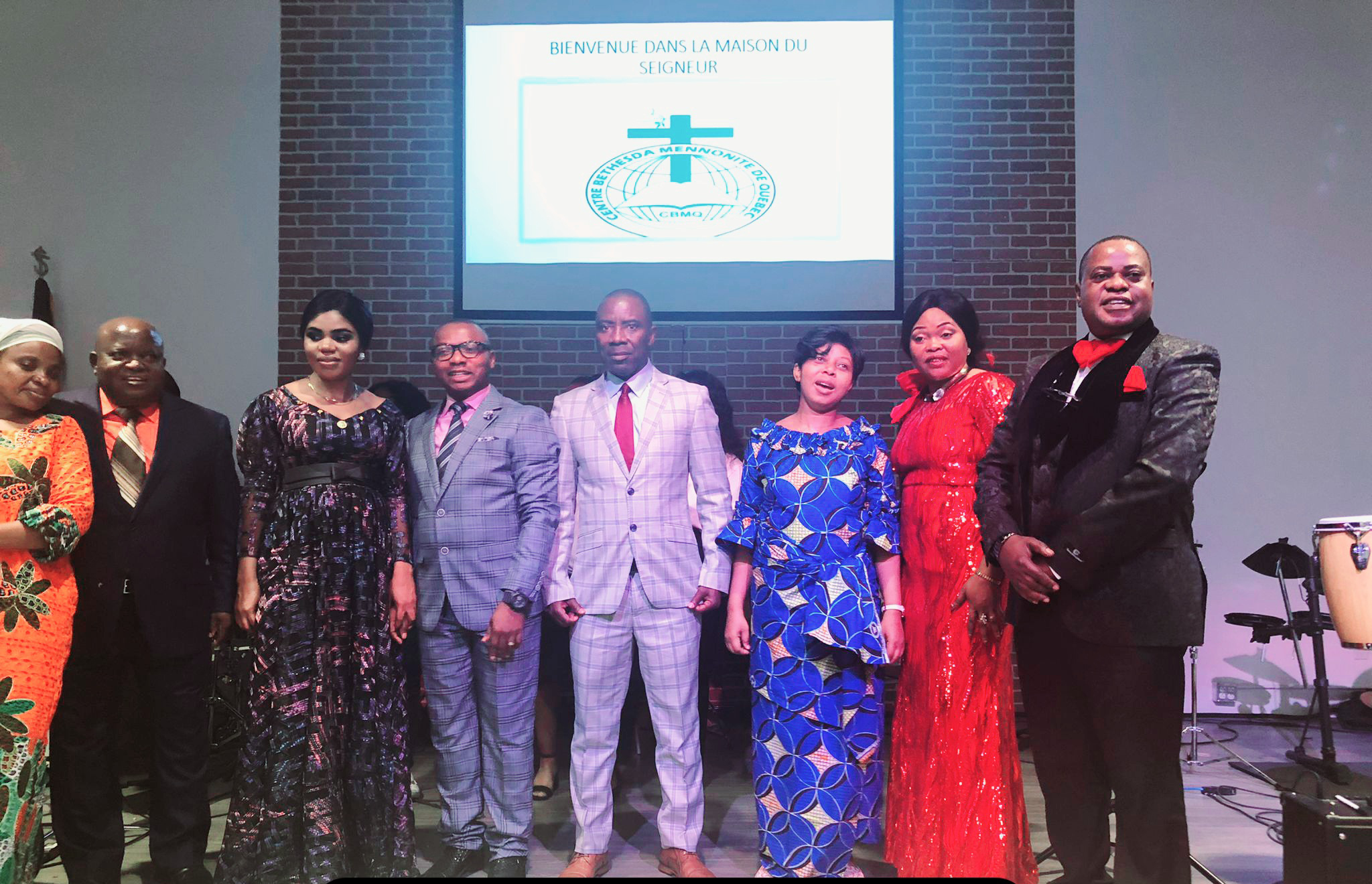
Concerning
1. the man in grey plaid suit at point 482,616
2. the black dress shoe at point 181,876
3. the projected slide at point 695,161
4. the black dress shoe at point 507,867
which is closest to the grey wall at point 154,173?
the projected slide at point 695,161

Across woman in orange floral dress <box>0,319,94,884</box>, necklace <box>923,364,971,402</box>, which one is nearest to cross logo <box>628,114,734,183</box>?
necklace <box>923,364,971,402</box>

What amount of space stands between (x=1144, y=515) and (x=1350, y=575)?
99 centimetres

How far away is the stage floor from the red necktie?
132 centimetres

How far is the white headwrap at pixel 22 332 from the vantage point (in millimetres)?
2359

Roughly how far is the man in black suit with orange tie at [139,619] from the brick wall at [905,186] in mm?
1963

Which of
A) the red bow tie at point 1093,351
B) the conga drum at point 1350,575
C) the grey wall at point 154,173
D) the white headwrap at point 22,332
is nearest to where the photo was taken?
the red bow tie at point 1093,351

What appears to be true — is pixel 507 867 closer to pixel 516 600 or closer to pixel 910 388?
pixel 516 600

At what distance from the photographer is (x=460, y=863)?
108 inches

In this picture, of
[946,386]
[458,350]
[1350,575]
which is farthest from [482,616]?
[1350,575]

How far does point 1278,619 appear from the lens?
4.09 metres

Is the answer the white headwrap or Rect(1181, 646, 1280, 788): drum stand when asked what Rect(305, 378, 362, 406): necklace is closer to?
the white headwrap

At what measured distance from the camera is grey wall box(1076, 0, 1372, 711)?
4844 mm

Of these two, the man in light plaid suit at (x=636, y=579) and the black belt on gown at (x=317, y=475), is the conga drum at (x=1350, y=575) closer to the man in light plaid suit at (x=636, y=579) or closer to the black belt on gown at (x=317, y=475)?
the man in light plaid suit at (x=636, y=579)

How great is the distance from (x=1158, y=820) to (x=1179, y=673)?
0.34 m
